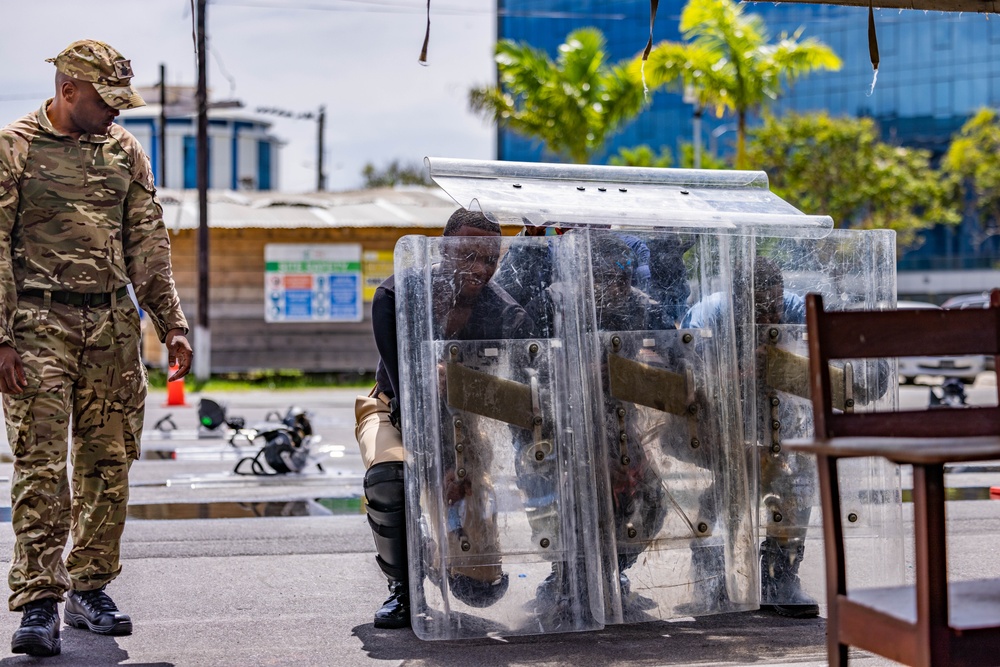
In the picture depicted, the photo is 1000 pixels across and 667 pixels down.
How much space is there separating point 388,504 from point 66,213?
1641 millimetres

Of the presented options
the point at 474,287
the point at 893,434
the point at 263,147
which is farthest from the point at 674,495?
the point at 263,147

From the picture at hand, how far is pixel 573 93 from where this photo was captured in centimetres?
2197

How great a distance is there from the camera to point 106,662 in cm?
444

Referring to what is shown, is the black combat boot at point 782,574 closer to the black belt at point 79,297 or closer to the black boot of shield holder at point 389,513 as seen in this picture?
the black boot of shield holder at point 389,513

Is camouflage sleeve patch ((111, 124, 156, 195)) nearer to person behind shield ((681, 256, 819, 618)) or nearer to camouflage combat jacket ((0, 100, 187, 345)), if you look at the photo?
camouflage combat jacket ((0, 100, 187, 345))

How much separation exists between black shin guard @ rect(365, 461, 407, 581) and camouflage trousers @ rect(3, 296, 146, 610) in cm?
95

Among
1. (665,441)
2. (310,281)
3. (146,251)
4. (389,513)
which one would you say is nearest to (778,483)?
(665,441)

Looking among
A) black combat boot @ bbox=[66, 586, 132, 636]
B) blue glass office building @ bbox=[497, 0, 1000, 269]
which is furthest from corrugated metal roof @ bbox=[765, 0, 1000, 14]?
blue glass office building @ bbox=[497, 0, 1000, 269]

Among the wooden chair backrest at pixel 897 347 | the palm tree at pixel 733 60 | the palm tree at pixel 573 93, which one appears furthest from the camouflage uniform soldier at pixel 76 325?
the palm tree at pixel 573 93

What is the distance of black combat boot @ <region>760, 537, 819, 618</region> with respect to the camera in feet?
16.6

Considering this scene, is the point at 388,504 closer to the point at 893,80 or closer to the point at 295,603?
the point at 295,603

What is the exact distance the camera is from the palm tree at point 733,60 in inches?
800

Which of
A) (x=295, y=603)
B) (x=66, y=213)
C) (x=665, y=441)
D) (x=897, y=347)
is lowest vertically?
(x=295, y=603)

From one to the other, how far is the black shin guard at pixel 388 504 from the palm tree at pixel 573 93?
17676mm
